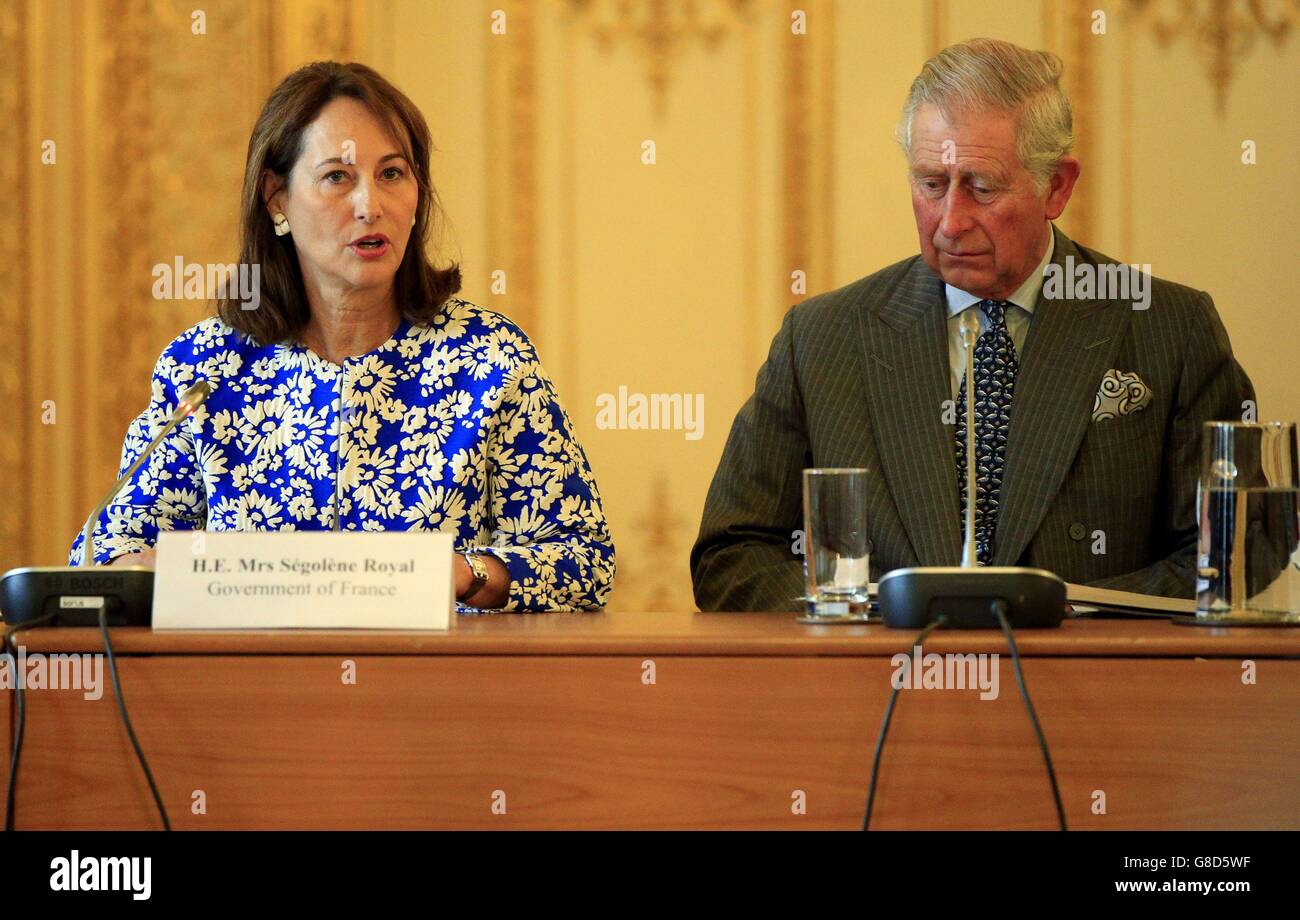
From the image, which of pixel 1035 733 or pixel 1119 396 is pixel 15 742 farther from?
pixel 1119 396

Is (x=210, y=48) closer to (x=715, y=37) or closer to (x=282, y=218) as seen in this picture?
(x=715, y=37)

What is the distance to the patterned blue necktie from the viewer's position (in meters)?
2.16

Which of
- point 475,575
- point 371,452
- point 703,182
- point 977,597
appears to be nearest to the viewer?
point 977,597

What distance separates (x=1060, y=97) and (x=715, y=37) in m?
1.65

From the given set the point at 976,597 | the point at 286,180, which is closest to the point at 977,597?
the point at 976,597

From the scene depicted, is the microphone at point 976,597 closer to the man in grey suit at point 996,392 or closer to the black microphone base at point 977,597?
the black microphone base at point 977,597

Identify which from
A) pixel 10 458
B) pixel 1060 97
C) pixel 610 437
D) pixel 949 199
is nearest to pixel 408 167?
pixel 949 199

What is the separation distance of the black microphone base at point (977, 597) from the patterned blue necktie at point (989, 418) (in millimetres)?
723

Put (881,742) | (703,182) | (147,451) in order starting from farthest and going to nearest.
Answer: (703,182) < (147,451) < (881,742)

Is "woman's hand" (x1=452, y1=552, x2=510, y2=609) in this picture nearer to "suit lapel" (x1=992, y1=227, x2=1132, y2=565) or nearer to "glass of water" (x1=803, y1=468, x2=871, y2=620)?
"glass of water" (x1=803, y1=468, x2=871, y2=620)

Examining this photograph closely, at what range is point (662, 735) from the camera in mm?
1334

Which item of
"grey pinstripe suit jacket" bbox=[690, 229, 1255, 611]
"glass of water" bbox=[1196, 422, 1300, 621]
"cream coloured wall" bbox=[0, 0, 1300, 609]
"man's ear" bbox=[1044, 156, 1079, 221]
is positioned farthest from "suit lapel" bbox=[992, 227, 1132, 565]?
"cream coloured wall" bbox=[0, 0, 1300, 609]

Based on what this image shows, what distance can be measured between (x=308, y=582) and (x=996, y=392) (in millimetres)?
1149
